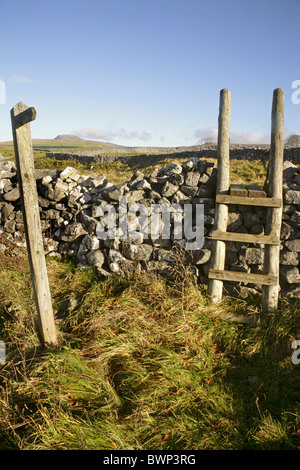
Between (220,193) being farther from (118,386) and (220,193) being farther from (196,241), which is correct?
(118,386)

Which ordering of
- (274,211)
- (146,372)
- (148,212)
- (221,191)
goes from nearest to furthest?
(146,372) < (274,211) < (221,191) < (148,212)

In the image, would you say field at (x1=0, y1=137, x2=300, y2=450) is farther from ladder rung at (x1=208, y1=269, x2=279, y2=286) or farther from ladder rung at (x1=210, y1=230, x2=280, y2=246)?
ladder rung at (x1=210, y1=230, x2=280, y2=246)

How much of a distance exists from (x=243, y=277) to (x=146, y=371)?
2198mm

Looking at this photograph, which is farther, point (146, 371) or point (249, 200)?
point (249, 200)

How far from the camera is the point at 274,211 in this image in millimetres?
5215

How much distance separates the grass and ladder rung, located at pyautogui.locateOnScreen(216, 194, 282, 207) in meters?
1.52

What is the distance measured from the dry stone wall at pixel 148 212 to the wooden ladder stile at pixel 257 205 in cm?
35

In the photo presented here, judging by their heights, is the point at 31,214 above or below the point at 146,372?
above

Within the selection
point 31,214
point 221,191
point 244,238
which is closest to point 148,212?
point 221,191

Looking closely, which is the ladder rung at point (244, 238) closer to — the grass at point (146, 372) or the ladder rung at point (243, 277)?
the ladder rung at point (243, 277)

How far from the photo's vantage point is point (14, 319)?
4805mm

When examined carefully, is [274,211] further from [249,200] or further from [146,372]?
[146,372]

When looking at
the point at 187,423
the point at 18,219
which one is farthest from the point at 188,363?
the point at 18,219

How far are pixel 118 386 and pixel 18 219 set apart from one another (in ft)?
14.8
